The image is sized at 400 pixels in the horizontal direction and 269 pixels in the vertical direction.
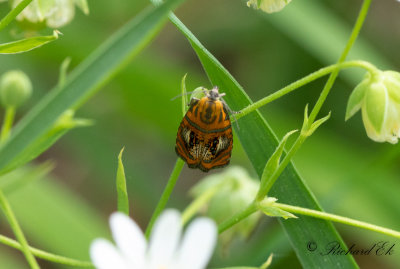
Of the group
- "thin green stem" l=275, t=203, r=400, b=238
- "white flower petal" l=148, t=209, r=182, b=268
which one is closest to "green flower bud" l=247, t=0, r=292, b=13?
"thin green stem" l=275, t=203, r=400, b=238

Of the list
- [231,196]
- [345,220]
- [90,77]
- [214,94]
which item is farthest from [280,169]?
[231,196]

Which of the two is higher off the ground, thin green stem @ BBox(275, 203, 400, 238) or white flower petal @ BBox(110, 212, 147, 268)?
thin green stem @ BBox(275, 203, 400, 238)

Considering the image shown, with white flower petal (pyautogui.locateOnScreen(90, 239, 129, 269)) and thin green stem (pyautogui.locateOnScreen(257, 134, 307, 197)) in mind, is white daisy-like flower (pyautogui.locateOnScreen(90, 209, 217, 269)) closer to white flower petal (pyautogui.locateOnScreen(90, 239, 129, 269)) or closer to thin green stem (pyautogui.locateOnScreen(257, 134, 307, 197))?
white flower petal (pyautogui.locateOnScreen(90, 239, 129, 269))

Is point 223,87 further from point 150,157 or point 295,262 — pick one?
point 150,157

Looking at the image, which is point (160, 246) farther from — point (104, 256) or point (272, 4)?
point (272, 4)

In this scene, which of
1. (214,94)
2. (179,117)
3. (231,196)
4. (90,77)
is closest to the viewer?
(90,77)

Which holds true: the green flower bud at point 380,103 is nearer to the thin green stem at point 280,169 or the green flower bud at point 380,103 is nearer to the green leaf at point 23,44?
the thin green stem at point 280,169

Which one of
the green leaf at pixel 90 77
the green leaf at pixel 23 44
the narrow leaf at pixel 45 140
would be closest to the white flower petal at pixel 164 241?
the green leaf at pixel 90 77
